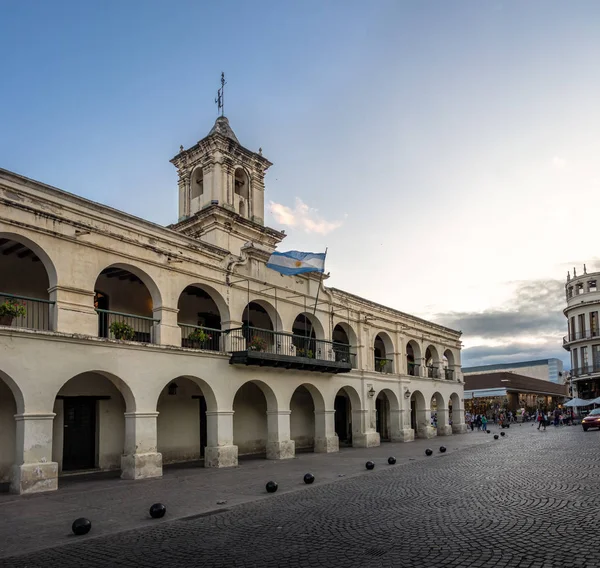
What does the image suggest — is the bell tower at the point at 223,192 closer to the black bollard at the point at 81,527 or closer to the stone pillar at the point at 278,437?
the stone pillar at the point at 278,437

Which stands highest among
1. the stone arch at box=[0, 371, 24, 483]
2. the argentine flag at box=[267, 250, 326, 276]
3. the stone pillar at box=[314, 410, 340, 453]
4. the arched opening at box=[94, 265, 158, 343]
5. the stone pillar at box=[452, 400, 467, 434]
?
the argentine flag at box=[267, 250, 326, 276]

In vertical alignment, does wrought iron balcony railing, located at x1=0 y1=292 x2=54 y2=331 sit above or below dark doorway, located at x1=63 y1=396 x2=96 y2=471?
above

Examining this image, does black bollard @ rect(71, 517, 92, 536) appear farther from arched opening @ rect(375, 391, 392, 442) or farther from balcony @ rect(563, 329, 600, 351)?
balcony @ rect(563, 329, 600, 351)

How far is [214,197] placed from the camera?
24.8m

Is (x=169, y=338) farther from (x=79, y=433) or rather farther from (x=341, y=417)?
(x=341, y=417)

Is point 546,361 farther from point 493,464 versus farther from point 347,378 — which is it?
point 493,464

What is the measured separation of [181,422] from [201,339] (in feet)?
14.6

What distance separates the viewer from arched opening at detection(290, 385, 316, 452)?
27.9m

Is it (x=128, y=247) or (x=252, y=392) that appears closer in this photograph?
(x=128, y=247)

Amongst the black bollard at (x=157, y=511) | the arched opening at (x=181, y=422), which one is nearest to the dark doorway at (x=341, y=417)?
the arched opening at (x=181, y=422)

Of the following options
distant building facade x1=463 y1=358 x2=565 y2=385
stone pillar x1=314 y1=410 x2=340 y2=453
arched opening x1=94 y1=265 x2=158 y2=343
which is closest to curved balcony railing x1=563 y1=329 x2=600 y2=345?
distant building facade x1=463 y1=358 x2=565 y2=385

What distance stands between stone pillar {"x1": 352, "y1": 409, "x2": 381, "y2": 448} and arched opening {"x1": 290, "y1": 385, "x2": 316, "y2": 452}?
213cm

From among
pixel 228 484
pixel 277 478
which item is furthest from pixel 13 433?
pixel 277 478

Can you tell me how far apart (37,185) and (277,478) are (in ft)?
34.7
